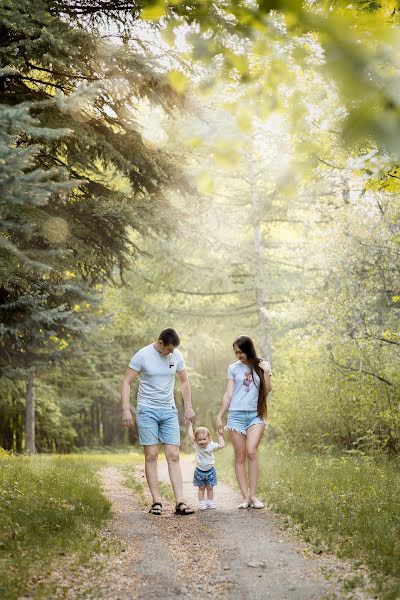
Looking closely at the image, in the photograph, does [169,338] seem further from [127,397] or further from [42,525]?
[42,525]

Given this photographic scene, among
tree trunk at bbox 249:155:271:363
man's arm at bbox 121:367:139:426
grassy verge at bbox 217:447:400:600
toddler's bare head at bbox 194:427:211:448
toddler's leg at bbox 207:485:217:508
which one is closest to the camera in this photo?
grassy verge at bbox 217:447:400:600

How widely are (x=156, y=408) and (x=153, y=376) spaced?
15.5 inches

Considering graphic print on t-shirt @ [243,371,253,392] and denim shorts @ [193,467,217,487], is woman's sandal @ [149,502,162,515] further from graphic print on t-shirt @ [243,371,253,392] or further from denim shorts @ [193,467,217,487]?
graphic print on t-shirt @ [243,371,253,392]

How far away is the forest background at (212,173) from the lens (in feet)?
14.2

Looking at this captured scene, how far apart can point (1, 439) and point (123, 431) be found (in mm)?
7803

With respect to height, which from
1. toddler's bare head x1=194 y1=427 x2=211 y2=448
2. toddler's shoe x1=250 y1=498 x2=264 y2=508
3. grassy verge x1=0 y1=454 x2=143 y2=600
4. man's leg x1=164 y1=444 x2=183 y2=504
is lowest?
toddler's shoe x1=250 y1=498 x2=264 y2=508

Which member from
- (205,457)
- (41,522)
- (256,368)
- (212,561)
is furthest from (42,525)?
(256,368)

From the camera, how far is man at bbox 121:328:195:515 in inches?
298

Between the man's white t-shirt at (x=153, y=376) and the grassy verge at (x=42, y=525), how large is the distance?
1.35m

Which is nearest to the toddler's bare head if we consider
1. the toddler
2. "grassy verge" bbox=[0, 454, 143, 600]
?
the toddler

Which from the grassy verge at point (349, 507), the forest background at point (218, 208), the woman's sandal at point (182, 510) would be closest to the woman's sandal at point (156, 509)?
the woman's sandal at point (182, 510)

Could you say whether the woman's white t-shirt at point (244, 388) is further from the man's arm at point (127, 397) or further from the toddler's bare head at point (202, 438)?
the man's arm at point (127, 397)

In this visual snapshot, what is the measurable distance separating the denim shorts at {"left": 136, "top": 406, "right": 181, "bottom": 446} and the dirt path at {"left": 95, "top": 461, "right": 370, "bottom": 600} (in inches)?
35.1

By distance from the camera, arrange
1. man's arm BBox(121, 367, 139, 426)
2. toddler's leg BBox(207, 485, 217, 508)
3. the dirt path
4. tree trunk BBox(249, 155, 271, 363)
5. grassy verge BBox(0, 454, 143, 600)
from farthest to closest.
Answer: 1. tree trunk BBox(249, 155, 271, 363)
2. toddler's leg BBox(207, 485, 217, 508)
3. man's arm BBox(121, 367, 139, 426)
4. grassy verge BBox(0, 454, 143, 600)
5. the dirt path
